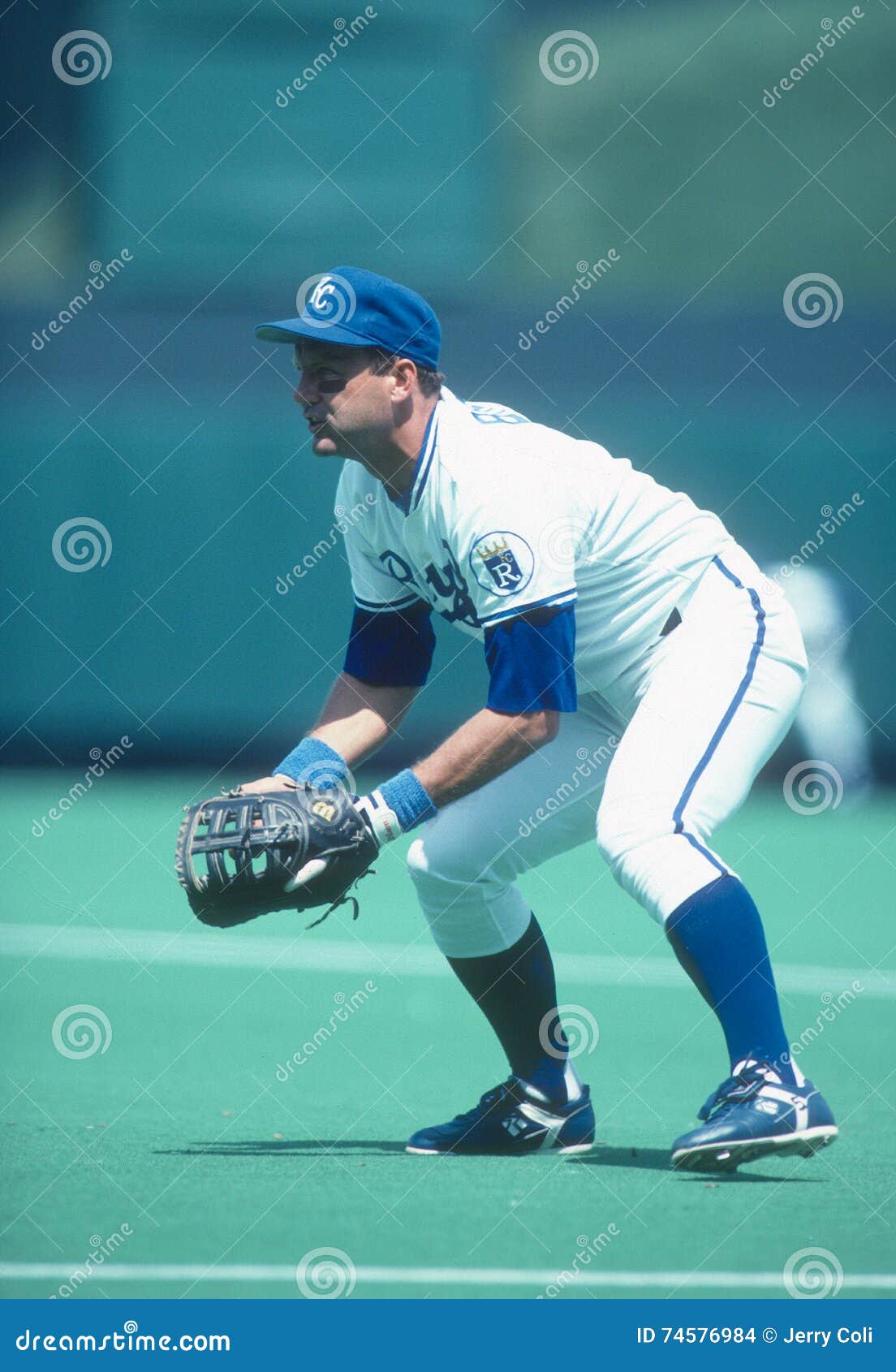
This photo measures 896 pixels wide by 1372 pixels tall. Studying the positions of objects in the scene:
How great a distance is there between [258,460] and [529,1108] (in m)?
7.22

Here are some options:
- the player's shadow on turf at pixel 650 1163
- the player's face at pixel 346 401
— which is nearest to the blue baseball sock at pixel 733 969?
the player's shadow on turf at pixel 650 1163

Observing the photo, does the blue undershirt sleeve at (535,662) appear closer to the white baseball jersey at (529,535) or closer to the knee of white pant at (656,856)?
the white baseball jersey at (529,535)

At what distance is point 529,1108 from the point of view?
15.1ft

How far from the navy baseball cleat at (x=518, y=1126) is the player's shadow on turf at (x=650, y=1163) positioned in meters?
0.07

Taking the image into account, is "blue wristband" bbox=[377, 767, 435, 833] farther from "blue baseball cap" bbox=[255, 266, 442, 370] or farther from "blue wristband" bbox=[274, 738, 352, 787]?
"blue baseball cap" bbox=[255, 266, 442, 370]

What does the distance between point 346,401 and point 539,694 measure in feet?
2.49

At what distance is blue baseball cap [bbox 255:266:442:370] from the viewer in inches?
164

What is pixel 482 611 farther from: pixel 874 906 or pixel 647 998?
pixel 874 906

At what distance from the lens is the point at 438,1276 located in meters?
3.38

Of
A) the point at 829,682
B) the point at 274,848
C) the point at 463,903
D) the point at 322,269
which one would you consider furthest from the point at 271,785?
the point at 322,269

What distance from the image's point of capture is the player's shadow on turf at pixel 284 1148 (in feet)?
14.5

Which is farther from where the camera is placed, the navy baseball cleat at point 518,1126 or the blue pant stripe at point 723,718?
the navy baseball cleat at point 518,1126

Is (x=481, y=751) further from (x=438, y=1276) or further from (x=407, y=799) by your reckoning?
(x=438, y=1276)

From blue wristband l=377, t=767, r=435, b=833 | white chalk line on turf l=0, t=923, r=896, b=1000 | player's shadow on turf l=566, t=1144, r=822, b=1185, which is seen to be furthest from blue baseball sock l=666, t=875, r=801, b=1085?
white chalk line on turf l=0, t=923, r=896, b=1000
